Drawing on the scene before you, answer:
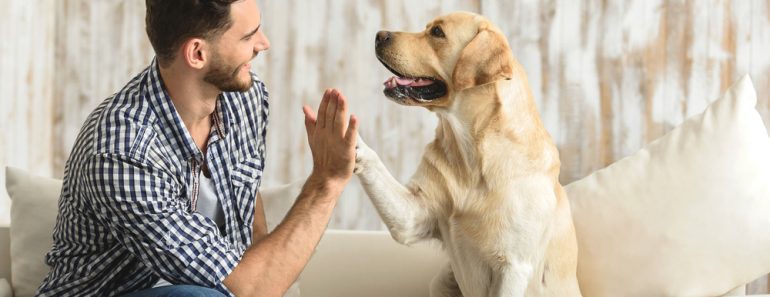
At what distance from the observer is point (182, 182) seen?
5.27 ft

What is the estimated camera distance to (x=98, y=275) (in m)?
1.59

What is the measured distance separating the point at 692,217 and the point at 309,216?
0.94 metres

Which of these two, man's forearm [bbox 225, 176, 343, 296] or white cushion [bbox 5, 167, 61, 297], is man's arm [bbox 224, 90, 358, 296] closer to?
man's forearm [bbox 225, 176, 343, 296]

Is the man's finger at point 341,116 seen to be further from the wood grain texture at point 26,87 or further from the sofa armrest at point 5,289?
the wood grain texture at point 26,87

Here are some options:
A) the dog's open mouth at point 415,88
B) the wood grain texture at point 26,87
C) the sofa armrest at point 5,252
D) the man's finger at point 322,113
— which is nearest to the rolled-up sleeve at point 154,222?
the man's finger at point 322,113

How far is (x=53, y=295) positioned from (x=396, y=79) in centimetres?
83

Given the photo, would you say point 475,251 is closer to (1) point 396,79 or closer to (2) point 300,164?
(1) point 396,79

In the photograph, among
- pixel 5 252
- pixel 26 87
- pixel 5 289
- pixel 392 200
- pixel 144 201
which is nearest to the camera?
pixel 144 201

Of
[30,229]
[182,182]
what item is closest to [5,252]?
[30,229]

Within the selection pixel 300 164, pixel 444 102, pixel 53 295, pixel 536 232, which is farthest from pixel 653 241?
pixel 53 295

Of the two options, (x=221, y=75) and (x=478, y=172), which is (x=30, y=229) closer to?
(x=221, y=75)

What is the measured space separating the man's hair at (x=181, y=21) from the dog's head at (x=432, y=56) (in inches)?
15.3

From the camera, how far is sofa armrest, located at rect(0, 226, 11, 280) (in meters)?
2.19

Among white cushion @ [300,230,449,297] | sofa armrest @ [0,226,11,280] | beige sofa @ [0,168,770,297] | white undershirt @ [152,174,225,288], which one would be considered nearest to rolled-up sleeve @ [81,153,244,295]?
white undershirt @ [152,174,225,288]
